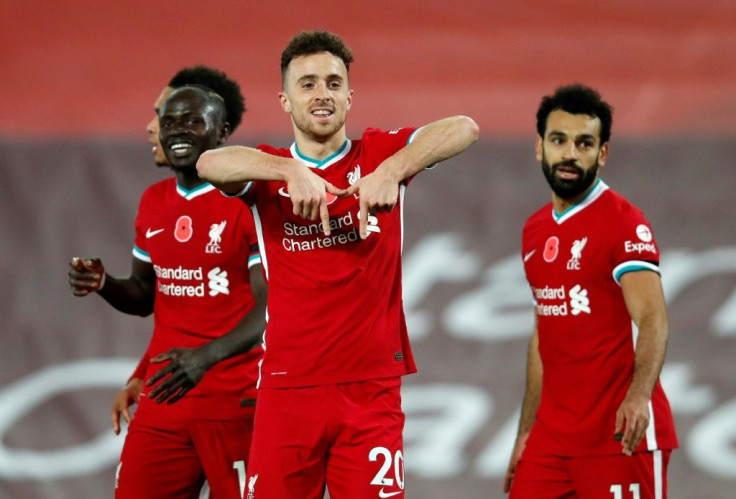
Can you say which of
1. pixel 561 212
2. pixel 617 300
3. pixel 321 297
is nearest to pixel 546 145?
pixel 561 212

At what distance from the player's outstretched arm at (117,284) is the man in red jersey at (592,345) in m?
1.62

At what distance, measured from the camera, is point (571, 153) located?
13.8 feet

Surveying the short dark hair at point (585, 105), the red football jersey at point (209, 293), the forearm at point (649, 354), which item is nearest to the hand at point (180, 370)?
the red football jersey at point (209, 293)

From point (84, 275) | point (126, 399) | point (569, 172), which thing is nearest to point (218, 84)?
point (84, 275)

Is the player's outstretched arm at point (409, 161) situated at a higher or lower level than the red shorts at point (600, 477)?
higher

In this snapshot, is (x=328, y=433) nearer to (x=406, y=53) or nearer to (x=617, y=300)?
(x=617, y=300)

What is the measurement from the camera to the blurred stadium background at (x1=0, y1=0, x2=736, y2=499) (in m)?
5.95

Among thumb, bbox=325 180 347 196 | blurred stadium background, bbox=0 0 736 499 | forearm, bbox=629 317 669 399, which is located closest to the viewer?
thumb, bbox=325 180 347 196

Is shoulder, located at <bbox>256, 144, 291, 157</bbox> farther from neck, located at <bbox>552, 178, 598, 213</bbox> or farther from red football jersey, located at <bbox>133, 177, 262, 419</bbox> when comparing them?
neck, located at <bbox>552, 178, 598, 213</bbox>

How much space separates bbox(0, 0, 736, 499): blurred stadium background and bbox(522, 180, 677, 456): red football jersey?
75.1 inches

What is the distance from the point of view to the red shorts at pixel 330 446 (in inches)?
125

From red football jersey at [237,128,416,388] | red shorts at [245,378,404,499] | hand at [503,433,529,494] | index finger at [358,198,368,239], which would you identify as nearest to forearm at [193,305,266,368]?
red football jersey at [237,128,416,388]

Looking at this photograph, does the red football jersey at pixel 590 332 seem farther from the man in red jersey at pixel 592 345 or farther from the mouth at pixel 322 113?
the mouth at pixel 322 113

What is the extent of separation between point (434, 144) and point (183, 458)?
1.71 m
